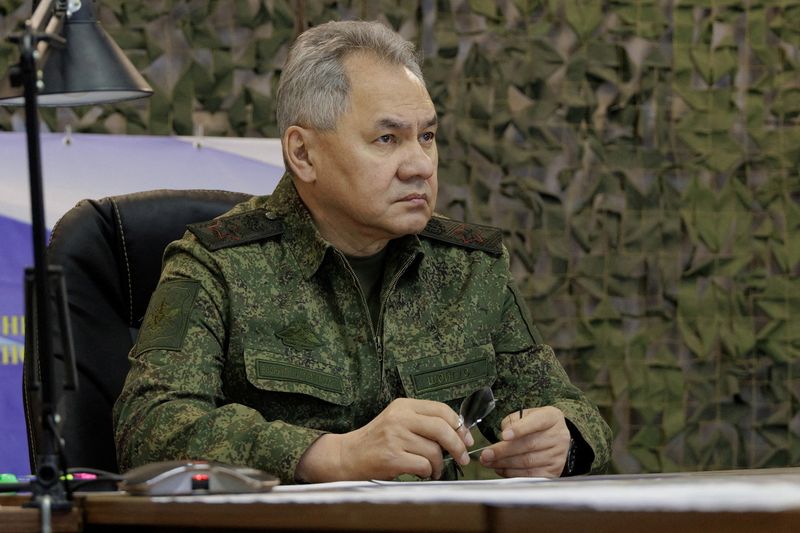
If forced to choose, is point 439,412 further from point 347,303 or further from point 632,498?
point 632,498

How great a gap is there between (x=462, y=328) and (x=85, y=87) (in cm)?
71

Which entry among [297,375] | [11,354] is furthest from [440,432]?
[11,354]

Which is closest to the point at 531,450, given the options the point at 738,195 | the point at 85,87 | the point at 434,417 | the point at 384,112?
the point at 434,417

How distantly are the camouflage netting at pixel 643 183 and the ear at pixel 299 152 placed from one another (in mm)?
1028

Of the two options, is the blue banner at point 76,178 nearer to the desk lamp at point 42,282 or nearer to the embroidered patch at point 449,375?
the embroidered patch at point 449,375

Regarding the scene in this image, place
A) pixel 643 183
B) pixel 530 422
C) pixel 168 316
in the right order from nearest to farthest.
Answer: pixel 530 422, pixel 168 316, pixel 643 183

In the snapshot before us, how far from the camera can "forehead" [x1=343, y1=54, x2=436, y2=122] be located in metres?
1.89

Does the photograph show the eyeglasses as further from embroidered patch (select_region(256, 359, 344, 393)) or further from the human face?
the human face

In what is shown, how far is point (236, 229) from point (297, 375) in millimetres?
278

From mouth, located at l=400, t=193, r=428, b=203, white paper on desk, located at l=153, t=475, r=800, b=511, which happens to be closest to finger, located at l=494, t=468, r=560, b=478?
mouth, located at l=400, t=193, r=428, b=203

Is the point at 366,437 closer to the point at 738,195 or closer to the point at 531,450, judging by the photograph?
the point at 531,450

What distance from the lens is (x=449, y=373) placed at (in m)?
1.89

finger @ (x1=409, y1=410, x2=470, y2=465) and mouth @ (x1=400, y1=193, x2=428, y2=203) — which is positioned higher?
mouth @ (x1=400, y1=193, x2=428, y2=203)

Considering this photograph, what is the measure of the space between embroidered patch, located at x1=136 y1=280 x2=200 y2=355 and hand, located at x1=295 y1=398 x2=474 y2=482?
0.37 metres
